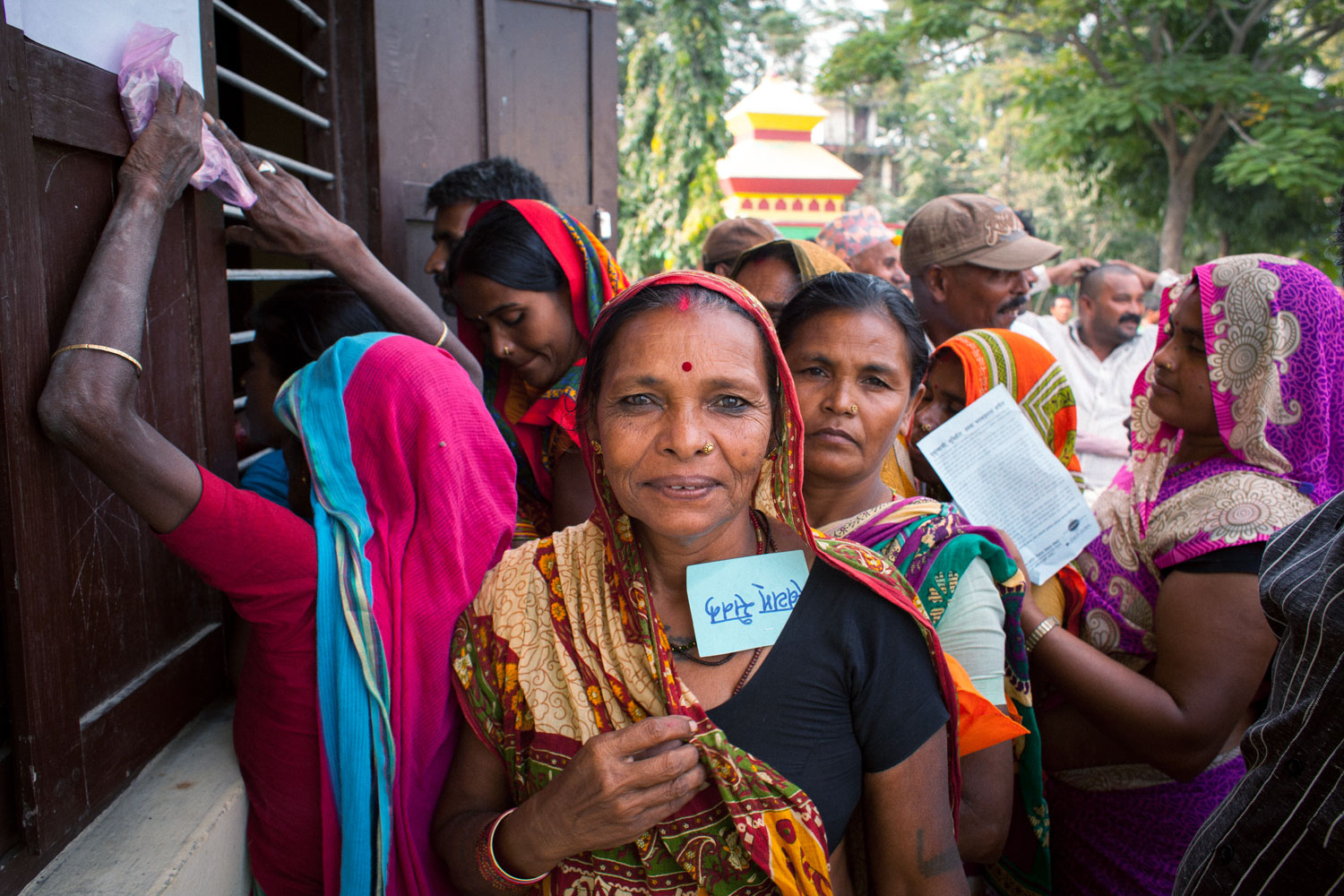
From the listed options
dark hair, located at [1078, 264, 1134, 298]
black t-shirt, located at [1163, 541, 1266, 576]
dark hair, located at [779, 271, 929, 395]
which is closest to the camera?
black t-shirt, located at [1163, 541, 1266, 576]

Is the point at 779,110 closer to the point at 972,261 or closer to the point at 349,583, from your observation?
the point at 972,261

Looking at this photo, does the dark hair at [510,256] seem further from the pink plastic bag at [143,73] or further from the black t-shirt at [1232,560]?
the black t-shirt at [1232,560]

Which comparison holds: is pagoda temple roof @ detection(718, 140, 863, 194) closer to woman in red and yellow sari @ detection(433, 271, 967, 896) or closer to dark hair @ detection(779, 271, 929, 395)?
dark hair @ detection(779, 271, 929, 395)

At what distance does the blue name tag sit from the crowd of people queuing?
0.03 meters

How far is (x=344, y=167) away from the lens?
306 centimetres

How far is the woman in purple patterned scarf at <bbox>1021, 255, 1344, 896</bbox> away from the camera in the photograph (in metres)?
1.76

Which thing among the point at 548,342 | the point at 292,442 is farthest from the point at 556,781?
the point at 548,342

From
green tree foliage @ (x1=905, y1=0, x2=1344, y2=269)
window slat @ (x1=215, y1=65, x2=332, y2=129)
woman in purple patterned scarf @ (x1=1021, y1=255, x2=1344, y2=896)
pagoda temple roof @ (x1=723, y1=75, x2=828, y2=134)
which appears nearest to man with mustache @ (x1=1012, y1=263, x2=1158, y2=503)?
woman in purple patterned scarf @ (x1=1021, y1=255, x2=1344, y2=896)

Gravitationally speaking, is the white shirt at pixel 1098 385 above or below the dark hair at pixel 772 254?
below

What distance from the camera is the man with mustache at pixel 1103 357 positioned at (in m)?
4.80

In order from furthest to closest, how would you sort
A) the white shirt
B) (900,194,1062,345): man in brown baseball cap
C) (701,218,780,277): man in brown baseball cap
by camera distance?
1. the white shirt
2. (701,218,780,277): man in brown baseball cap
3. (900,194,1062,345): man in brown baseball cap

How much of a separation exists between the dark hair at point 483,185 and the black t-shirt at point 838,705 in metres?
2.12

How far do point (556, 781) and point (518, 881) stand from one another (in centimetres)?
19

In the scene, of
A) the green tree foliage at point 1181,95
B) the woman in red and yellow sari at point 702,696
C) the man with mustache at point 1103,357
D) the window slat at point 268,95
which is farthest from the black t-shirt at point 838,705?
the green tree foliage at point 1181,95
